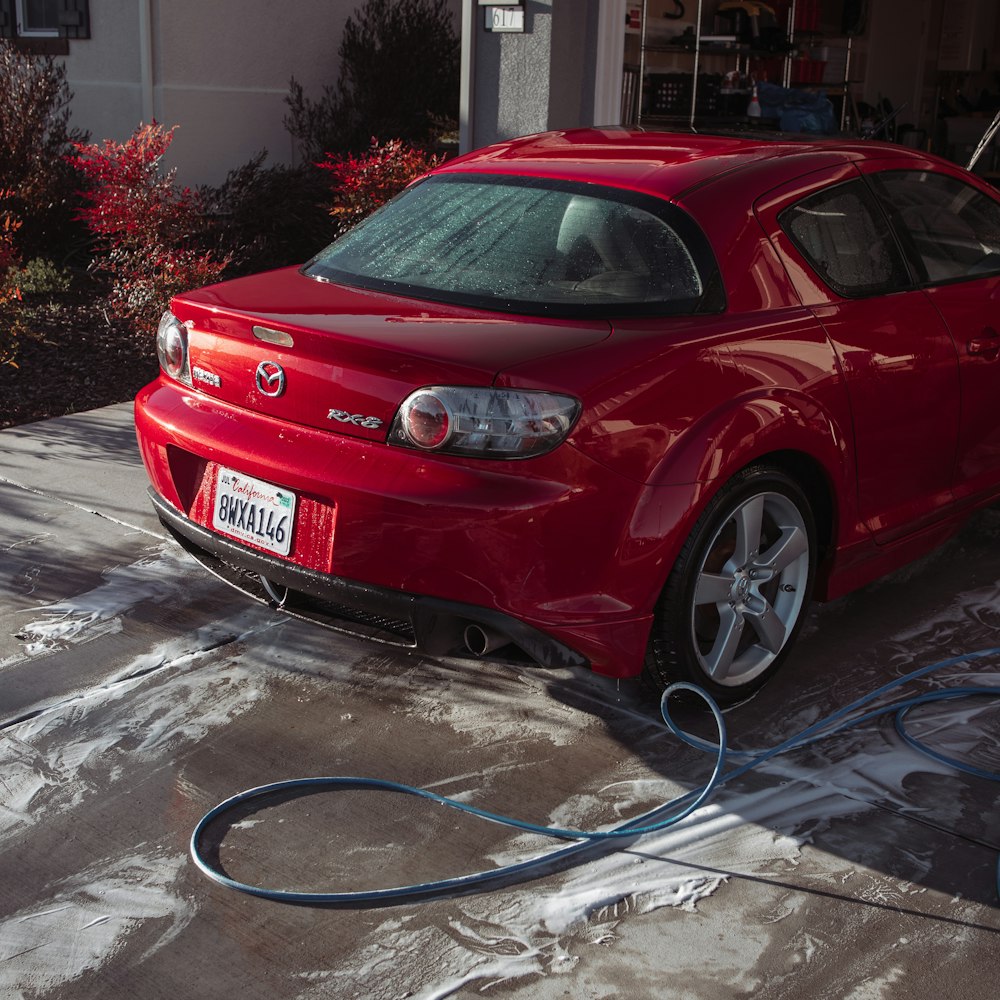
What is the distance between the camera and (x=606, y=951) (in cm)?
265

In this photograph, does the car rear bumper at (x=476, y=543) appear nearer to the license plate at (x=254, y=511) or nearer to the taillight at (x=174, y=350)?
the license plate at (x=254, y=511)

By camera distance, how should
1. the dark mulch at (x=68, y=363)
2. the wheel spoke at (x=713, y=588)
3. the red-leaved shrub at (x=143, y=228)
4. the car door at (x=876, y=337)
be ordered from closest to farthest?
the wheel spoke at (x=713, y=588), the car door at (x=876, y=337), the dark mulch at (x=68, y=363), the red-leaved shrub at (x=143, y=228)

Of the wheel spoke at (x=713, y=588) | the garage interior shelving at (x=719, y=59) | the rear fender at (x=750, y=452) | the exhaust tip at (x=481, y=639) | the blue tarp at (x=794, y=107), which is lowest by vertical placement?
the exhaust tip at (x=481, y=639)

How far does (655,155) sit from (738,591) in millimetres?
1350

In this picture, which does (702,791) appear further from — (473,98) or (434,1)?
(434,1)

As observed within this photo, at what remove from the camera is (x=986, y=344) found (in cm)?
430

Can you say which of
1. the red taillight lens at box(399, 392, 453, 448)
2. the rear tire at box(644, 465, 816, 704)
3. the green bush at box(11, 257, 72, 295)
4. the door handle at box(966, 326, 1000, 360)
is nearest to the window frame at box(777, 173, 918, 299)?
the door handle at box(966, 326, 1000, 360)

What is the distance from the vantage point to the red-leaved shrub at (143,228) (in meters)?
7.88

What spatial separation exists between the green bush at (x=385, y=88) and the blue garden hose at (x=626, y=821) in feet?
29.2

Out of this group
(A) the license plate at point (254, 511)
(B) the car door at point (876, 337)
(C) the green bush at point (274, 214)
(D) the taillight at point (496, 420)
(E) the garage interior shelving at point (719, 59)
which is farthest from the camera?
(E) the garage interior shelving at point (719, 59)

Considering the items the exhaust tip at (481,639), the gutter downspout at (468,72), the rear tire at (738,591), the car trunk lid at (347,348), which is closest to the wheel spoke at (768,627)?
the rear tire at (738,591)

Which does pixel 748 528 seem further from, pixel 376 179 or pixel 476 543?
pixel 376 179

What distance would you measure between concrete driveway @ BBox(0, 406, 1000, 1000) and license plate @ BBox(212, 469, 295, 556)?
537 mm

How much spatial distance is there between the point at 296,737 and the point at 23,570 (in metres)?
1.61
